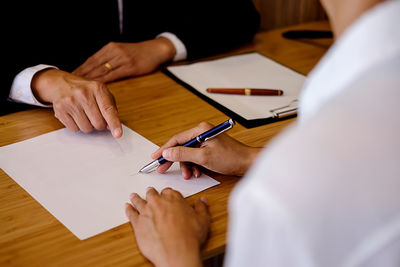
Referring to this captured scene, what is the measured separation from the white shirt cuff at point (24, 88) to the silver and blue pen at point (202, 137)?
45cm

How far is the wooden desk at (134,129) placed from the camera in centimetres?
76

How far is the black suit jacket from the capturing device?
5.03 ft

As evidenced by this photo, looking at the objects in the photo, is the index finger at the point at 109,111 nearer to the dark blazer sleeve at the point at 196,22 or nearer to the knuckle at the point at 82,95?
the knuckle at the point at 82,95

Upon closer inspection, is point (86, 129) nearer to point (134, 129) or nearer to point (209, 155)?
point (134, 129)

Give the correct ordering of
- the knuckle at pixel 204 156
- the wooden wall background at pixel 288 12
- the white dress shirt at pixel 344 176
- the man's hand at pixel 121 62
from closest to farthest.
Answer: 1. the white dress shirt at pixel 344 176
2. the knuckle at pixel 204 156
3. the man's hand at pixel 121 62
4. the wooden wall background at pixel 288 12

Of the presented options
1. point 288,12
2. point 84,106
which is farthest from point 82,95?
point 288,12

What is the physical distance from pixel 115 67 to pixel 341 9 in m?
1.03

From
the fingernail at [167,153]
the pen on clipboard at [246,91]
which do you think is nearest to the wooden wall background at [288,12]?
the pen on clipboard at [246,91]

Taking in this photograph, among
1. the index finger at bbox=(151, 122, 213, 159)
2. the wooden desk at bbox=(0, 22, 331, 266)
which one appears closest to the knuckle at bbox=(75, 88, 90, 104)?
the wooden desk at bbox=(0, 22, 331, 266)

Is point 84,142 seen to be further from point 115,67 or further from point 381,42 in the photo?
point 381,42

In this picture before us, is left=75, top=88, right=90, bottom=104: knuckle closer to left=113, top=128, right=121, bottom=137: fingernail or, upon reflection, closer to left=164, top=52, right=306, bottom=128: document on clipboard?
left=113, top=128, right=121, bottom=137: fingernail

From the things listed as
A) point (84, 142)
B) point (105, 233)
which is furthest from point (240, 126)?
point (105, 233)

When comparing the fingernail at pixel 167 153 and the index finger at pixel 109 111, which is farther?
the index finger at pixel 109 111

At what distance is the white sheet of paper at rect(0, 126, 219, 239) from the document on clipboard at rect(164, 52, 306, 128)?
0.89ft
